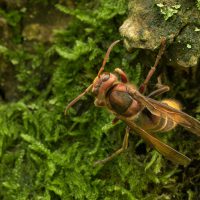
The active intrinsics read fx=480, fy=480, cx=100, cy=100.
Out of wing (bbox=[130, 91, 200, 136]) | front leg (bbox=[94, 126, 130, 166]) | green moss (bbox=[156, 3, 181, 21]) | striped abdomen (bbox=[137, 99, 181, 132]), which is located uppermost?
green moss (bbox=[156, 3, 181, 21])

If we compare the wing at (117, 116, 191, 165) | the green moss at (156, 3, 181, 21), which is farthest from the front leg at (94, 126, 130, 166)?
the green moss at (156, 3, 181, 21)

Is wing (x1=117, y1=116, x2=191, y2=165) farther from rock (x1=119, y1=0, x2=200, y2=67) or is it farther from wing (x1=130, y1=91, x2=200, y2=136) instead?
rock (x1=119, y1=0, x2=200, y2=67)

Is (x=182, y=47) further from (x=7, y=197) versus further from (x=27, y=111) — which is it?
(x=7, y=197)

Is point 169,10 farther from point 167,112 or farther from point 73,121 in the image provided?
point 73,121

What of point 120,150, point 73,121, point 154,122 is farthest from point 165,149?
point 73,121

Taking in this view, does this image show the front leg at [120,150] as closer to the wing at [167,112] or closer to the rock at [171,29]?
the wing at [167,112]

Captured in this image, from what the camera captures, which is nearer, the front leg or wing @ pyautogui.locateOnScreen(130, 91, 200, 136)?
wing @ pyautogui.locateOnScreen(130, 91, 200, 136)

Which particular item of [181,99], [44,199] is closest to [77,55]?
[181,99]
